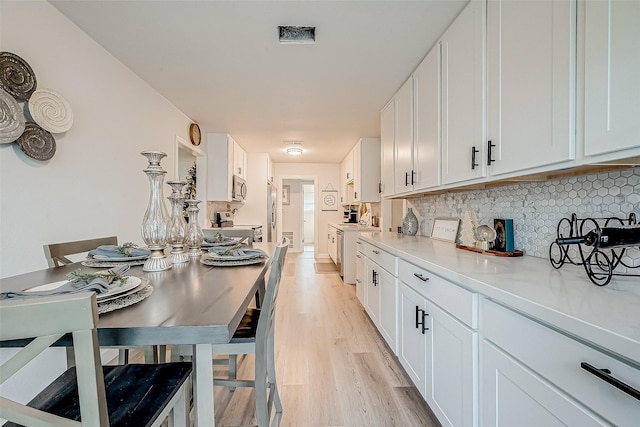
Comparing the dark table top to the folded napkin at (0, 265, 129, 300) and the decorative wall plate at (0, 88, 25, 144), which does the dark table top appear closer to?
the folded napkin at (0, 265, 129, 300)

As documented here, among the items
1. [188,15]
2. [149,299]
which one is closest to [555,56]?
[149,299]

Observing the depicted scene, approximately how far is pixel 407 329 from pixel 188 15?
2438 millimetres

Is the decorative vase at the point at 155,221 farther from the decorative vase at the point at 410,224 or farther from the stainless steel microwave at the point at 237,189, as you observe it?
the stainless steel microwave at the point at 237,189

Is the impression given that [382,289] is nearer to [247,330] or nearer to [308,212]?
[247,330]

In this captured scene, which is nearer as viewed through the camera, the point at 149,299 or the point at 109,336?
the point at 109,336

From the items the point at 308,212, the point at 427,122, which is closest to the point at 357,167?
the point at 427,122

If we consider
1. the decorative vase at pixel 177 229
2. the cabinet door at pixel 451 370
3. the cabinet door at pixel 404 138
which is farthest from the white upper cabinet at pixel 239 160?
the cabinet door at pixel 451 370

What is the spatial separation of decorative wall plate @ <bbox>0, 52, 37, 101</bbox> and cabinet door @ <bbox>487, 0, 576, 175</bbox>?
99.4 inches

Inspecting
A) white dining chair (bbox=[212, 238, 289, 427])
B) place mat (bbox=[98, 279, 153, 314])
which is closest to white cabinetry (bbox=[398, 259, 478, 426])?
white dining chair (bbox=[212, 238, 289, 427])

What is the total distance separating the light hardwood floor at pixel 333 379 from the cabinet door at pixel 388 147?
4.81 feet

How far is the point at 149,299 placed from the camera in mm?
897

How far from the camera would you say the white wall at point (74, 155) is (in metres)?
1.58

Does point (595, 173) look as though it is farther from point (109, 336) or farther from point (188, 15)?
point (188, 15)

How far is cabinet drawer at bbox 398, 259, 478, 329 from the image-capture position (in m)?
1.13
